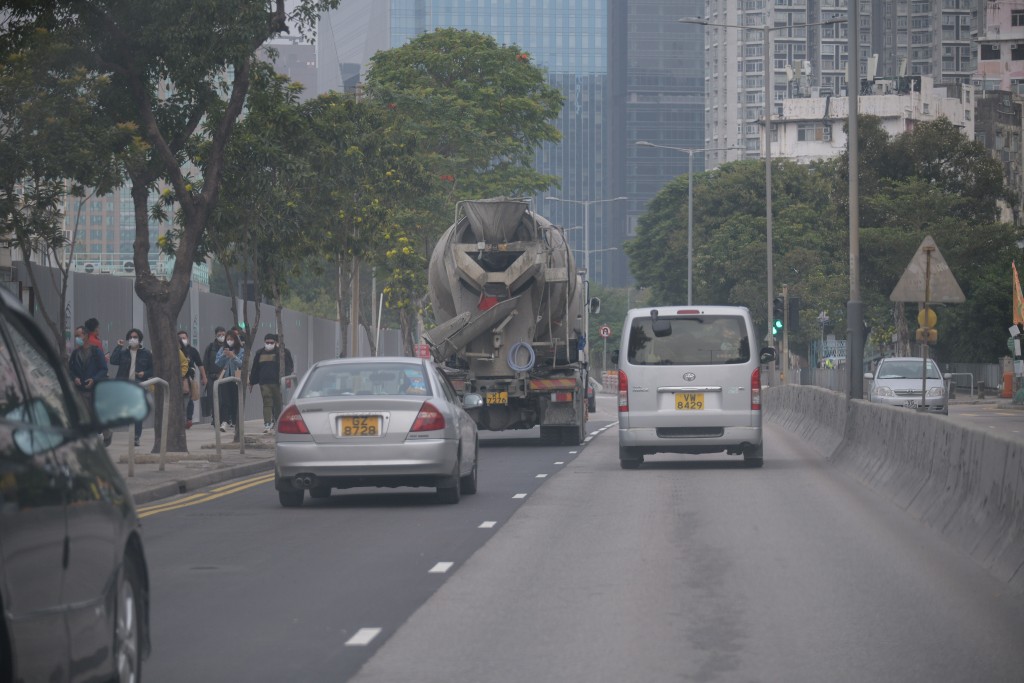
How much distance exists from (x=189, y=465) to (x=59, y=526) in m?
17.0

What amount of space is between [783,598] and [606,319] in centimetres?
14830

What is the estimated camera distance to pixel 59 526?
521 cm

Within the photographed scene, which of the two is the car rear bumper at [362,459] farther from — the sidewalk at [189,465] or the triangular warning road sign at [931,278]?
the triangular warning road sign at [931,278]

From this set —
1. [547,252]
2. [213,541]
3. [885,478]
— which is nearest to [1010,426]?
[547,252]

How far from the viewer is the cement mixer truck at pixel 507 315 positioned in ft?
92.8

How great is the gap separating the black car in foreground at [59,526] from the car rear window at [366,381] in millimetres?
9839

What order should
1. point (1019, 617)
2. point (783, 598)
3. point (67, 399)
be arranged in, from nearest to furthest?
point (67, 399) < point (1019, 617) < point (783, 598)

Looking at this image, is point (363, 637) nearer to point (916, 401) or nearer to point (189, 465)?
point (189, 465)

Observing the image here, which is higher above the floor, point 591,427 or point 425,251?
point 425,251

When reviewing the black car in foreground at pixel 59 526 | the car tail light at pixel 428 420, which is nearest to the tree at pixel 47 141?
the car tail light at pixel 428 420

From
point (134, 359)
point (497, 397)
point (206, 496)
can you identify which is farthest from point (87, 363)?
point (206, 496)

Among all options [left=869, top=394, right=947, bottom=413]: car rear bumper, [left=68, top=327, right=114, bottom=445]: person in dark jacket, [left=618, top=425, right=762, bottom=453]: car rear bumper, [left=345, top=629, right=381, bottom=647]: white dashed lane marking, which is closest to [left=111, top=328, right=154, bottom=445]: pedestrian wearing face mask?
[left=68, top=327, right=114, bottom=445]: person in dark jacket

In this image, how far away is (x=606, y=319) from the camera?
6220 inches

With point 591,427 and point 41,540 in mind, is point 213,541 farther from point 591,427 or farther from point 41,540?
point 591,427
